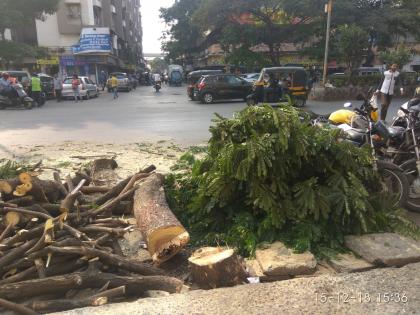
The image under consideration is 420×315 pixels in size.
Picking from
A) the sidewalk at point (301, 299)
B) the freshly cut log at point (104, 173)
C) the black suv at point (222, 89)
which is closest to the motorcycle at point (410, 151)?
the sidewalk at point (301, 299)

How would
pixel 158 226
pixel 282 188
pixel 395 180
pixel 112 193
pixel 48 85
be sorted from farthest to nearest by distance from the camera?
pixel 48 85
pixel 112 193
pixel 395 180
pixel 282 188
pixel 158 226

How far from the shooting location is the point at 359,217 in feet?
13.4

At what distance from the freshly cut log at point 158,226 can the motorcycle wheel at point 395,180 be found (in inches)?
103

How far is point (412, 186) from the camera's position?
5.31 meters

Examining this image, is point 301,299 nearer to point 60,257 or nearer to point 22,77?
point 60,257

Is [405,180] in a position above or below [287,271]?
above

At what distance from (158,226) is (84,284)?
84 centimetres

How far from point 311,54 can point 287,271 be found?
28.7 meters

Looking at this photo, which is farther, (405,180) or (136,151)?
(136,151)

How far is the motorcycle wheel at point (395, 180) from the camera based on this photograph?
496 cm

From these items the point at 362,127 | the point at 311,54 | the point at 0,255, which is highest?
the point at 311,54

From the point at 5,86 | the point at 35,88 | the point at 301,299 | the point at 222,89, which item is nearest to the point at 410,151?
the point at 301,299

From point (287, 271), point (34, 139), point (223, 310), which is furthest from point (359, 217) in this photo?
point (34, 139)

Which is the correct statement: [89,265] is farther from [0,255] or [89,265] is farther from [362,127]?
[362,127]
